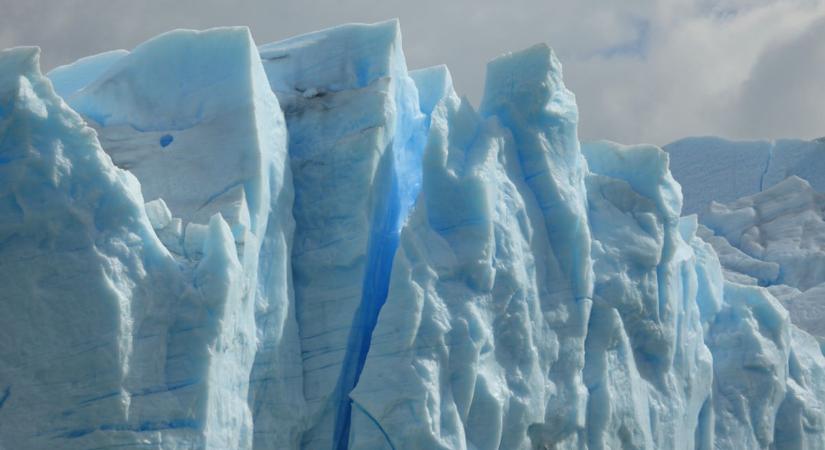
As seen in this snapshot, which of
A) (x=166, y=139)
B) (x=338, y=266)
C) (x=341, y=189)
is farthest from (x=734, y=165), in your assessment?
(x=166, y=139)

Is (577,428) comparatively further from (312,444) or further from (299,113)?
(299,113)

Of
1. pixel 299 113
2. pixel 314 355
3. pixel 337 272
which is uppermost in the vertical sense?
pixel 299 113

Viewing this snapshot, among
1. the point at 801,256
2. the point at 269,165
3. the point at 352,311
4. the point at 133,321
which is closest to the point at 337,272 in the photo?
the point at 352,311

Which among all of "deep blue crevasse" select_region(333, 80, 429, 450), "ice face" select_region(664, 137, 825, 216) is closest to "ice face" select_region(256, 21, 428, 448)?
"deep blue crevasse" select_region(333, 80, 429, 450)

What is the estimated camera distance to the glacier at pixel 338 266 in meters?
5.53

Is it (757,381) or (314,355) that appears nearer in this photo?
(314,355)

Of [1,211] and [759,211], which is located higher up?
[759,211]

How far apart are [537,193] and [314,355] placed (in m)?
2.19

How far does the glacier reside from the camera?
18.1 ft

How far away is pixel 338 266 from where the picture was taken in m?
7.07

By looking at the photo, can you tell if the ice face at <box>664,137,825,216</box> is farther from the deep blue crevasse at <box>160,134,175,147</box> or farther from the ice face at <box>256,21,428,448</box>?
the deep blue crevasse at <box>160,134,175,147</box>

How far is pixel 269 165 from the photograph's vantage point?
6891 mm

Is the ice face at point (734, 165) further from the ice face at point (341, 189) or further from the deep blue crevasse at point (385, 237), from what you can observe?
the ice face at point (341, 189)

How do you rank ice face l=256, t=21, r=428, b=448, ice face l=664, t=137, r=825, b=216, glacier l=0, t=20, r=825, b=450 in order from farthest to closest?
ice face l=664, t=137, r=825, b=216, ice face l=256, t=21, r=428, b=448, glacier l=0, t=20, r=825, b=450
